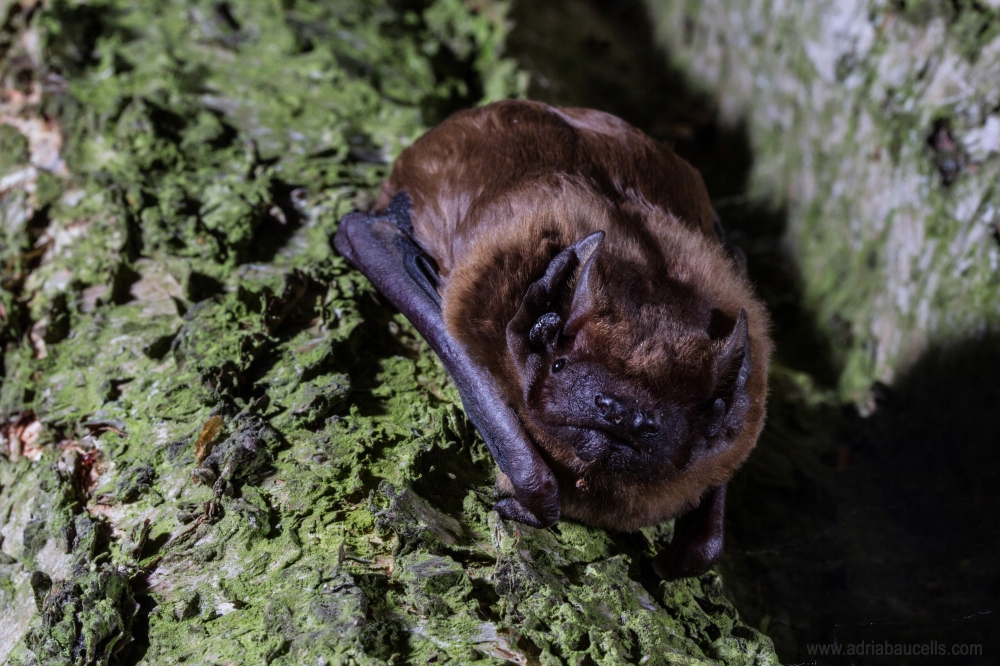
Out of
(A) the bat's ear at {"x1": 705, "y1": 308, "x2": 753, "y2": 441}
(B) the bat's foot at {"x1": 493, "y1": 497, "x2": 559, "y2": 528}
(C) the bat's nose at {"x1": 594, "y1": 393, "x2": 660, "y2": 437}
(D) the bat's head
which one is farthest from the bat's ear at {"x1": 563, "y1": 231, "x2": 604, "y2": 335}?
(B) the bat's foot at {"x1": 493, "y1": 497, "x2": 559, "y2": 528}

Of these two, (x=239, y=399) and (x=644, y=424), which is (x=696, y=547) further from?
(x=239, y=399)

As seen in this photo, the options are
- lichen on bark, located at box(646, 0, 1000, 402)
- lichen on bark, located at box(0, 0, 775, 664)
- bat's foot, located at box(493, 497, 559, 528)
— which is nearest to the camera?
lichen on bark, located at box(0, 0, 775, 664)

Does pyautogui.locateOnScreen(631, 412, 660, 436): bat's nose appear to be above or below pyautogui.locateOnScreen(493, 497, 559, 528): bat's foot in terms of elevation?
above

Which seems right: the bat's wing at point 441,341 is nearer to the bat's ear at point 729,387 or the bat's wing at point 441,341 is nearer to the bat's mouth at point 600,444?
the bat's mouth at point 600,444

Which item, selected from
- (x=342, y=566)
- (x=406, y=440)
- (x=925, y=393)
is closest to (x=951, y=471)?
(x=925, y=393)

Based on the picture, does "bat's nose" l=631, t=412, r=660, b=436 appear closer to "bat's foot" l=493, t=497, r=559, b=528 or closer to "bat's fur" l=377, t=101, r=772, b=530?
"bat's fur" l=377, t=101, r=772, b=530

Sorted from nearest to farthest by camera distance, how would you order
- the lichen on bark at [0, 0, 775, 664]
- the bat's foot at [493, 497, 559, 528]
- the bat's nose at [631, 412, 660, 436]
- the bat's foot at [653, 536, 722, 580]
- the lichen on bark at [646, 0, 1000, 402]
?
the lichen on bark at [0, 0, 775, 664] → the bat's nose at [631, 412, 660, 436] → the bat's foot at [493, 497, 559, 528] → the bat's foot at [653, 536, 722, 580] → the lichen on bark at [646, 0, 1000, 402]

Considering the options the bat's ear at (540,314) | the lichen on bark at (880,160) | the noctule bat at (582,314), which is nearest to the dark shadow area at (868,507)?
the lichen on bark at (880,160)

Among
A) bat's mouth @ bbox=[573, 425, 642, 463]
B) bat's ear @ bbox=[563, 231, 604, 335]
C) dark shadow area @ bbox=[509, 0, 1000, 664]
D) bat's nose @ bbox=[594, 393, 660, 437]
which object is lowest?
dark shadow area @ bbox=[509, 0, 1000, 664]
